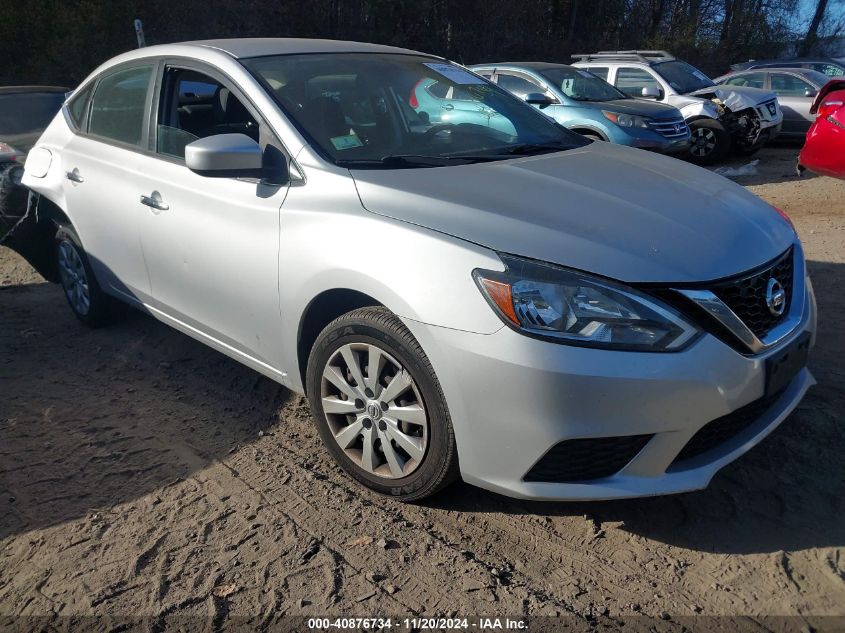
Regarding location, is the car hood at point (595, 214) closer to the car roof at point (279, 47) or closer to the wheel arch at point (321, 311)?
the wheel arch at point (321, 311)

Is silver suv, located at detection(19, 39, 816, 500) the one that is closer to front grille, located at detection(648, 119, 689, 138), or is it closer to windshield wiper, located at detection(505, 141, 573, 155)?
windshield wiper, located at detection(505, 141, 573, 155)

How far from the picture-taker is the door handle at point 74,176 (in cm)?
432

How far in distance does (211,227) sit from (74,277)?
1.99 metres

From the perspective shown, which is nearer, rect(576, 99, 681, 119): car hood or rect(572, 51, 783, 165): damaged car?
rect(576, 99, 681, 119): car hood

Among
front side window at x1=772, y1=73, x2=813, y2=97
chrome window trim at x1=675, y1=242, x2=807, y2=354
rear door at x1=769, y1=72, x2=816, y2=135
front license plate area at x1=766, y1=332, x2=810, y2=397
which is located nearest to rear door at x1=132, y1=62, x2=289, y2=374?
chrome window trim at x1=675, y1=242, x2=807, y2=354

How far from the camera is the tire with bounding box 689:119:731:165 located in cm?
1094

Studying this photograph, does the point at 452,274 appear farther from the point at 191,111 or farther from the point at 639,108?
the point at 639,108

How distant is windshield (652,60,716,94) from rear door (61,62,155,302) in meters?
9.48

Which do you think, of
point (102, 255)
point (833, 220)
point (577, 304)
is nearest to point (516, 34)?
point (833, 220)

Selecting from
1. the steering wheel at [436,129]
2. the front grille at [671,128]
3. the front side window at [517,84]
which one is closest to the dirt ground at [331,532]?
the steering wheel at [436,129]

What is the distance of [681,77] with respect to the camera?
12.1m

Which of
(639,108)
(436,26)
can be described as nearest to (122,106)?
(639,108)

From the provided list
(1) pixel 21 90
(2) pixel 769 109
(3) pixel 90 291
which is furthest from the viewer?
(2) pixel 769 109

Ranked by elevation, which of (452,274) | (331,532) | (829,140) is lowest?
(331,532)
